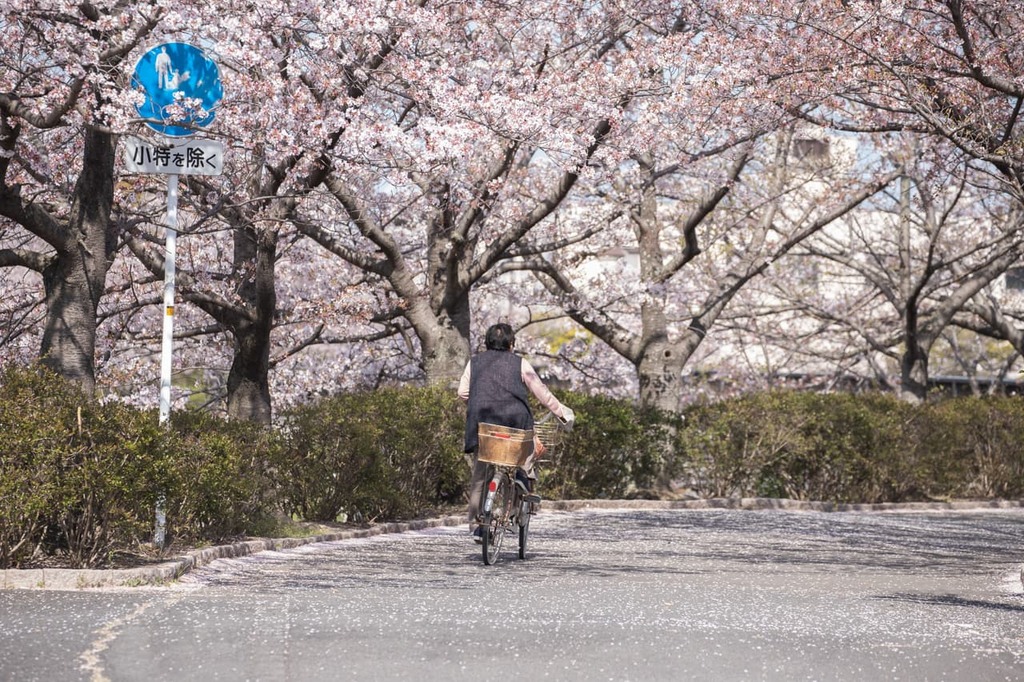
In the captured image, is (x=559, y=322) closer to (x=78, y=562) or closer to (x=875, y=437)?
(x=875, y=437)

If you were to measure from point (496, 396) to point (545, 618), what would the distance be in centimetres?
321

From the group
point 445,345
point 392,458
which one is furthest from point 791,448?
point 392,458

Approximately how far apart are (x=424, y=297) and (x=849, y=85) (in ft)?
24.0

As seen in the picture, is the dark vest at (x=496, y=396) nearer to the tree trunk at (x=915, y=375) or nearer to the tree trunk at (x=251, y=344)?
the tree trunk at (x=251, y=344)

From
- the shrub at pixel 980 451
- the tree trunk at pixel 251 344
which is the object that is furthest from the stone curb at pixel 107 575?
the shrub at pixel 980 451

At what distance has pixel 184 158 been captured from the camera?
35.6 ft

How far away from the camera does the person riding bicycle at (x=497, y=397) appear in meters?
10.5

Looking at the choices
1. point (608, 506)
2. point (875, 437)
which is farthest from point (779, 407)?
point (608, 506)

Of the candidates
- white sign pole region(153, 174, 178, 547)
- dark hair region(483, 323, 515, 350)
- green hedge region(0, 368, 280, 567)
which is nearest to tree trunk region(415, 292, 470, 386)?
dark hair region(483, 323, 515, 350)

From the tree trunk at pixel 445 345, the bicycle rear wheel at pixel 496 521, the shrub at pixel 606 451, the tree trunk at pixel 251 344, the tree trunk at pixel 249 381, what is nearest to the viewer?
the bicycle rear wheel at pixel 496 521

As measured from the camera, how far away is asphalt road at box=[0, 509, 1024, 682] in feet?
20.1

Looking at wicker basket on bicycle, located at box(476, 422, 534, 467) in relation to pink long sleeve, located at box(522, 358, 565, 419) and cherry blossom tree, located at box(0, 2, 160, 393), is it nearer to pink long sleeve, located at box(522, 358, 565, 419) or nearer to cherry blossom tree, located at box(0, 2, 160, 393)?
pink long sleeve, located at box(522, 358, 565, 419)

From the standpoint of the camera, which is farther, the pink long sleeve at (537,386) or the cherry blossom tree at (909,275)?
the cherry blossom tree at (909,275)

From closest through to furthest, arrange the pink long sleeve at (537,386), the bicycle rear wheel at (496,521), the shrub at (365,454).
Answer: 1. the bicycle rear wheel at (496,521)
2. the pink long sleeve at (537,386)
3. the shrub at (365,454)
